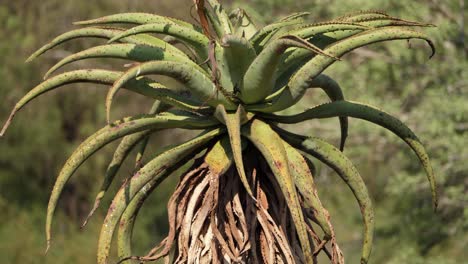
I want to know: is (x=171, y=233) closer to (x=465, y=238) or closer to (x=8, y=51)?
(x=465, y=238)

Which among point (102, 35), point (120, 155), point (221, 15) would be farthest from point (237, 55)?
point (120, 155)

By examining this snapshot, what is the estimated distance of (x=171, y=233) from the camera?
3260mm

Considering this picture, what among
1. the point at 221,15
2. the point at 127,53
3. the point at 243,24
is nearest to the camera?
the point at 127,53

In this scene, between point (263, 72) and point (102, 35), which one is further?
point (102, 35)

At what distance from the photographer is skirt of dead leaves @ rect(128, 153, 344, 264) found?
3.20m

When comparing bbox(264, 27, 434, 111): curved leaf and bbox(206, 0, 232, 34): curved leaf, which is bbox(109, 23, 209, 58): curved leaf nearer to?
bbox(206, 0, 232, 34): curved leaf

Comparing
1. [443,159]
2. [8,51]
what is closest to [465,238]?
[443,159]

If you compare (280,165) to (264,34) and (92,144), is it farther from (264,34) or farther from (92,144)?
(92,144)

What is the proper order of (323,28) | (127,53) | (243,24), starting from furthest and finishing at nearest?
(243,24) → (127,53) → (323,28)

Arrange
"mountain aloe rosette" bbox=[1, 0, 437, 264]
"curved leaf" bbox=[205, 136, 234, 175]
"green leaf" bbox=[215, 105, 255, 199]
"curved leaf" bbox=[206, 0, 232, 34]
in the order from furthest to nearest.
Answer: "curved leaf" bbox=[206, 0, 232, 34], "curved leaf" bbox=[205, 136, 234, 175], "mountain aloe rosette" bbox=[1, 0, 437, 264], "green leaf" bbox=[215, 105, 255, 199]

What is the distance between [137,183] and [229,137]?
1.17ft

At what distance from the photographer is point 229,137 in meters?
3.25

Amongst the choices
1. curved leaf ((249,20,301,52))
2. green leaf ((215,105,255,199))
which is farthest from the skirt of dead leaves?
curved leaf ((249,20,301,52))

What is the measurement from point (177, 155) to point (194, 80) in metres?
0.28
